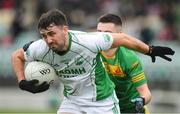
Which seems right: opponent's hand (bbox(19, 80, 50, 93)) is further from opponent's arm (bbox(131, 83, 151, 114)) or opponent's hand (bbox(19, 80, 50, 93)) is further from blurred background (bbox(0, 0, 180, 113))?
blurred background (bbox(0, 0, 180, 113))

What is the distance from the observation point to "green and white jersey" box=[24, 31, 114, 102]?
8.45 metres

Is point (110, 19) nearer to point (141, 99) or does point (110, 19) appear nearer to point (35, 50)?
point (141, 99)

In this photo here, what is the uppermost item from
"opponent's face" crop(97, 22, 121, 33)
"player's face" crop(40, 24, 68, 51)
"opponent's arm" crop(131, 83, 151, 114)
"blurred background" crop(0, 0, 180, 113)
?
"player's face" crop(40, 24, 68, 51)

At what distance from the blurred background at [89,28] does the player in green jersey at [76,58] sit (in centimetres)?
826

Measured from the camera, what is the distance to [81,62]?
8531mm

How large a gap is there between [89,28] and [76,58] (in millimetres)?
8947

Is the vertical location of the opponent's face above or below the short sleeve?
below

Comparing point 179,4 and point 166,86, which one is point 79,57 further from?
point 179,4

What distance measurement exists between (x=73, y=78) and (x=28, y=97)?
10.1 meters

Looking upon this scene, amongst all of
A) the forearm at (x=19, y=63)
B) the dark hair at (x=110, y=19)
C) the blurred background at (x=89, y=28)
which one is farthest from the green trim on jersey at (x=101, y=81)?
the blurred background at (x=89, y=28)

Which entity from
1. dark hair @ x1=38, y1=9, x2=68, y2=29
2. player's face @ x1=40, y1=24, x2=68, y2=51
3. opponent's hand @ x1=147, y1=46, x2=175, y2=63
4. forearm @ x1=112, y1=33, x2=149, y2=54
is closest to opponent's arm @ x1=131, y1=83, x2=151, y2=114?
opponent's hand @ x1=147, y1=46, x2=175, y2=63

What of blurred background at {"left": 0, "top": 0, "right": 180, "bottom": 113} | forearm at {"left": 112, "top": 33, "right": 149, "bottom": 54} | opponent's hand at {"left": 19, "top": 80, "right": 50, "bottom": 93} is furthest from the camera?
blurred background at {"left": 0, "top": 0, "right": 180, "bottom": 113}

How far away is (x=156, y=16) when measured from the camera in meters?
20.3

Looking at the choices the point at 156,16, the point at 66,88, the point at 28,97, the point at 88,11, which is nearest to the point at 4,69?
the point at 28,97
